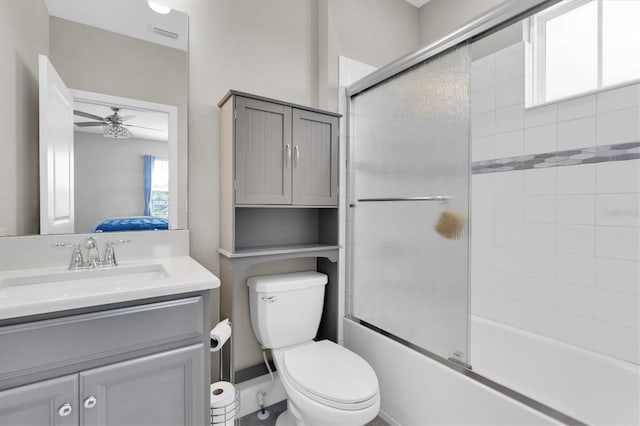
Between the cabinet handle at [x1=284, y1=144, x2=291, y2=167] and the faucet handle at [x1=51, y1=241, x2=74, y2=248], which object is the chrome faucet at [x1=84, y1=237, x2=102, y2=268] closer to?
the faucet handle at [x1=51, y1=241, x2=74, y2=248]

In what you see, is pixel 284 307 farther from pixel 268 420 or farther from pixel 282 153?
pixel 282 153

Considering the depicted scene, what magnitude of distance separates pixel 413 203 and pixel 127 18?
165 centimetres

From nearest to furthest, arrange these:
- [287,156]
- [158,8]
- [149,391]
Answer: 1. [149,391]
2. [158,8]
3. [287,156]

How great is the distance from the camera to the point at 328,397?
1309 millimetres

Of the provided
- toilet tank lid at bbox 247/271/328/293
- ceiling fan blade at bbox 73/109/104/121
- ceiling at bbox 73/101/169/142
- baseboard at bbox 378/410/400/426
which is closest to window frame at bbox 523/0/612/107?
toilet tank lid at bbox 247/271/328/293

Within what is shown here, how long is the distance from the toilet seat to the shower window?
1829 millimetres

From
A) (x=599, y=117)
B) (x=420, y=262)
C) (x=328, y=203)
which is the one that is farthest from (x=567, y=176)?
(x=328, y=203)

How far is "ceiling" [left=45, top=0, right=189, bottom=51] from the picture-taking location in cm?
137

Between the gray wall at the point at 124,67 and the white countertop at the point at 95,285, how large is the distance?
32cm

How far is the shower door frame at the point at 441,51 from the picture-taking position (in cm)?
118

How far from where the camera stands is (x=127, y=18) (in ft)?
4.87

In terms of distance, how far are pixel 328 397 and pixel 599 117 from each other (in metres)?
1.88

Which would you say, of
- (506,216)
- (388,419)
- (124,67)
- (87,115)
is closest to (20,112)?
(87,115)

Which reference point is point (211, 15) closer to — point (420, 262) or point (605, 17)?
point (420, 262)
